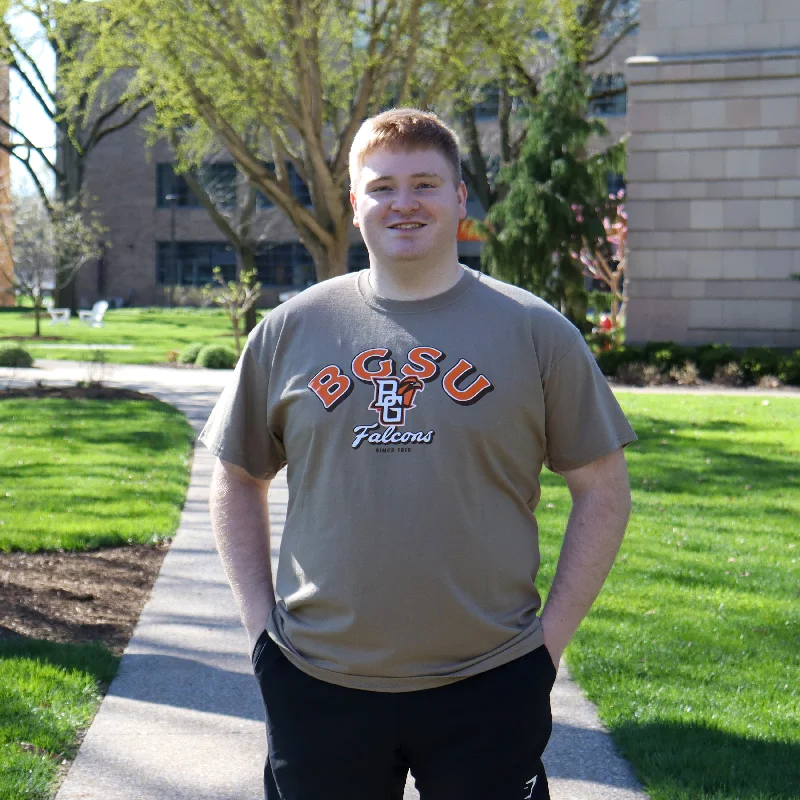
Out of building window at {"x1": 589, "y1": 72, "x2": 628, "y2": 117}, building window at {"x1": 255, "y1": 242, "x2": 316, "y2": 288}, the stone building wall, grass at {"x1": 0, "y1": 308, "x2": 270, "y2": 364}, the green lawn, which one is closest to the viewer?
the green lawn

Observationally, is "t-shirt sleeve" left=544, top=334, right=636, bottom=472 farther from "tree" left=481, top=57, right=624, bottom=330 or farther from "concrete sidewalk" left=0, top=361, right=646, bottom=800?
"tree" left=481, top=57, right=624, bottom=330

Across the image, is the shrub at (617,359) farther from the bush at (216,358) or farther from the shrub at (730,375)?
the bush at (216,358)

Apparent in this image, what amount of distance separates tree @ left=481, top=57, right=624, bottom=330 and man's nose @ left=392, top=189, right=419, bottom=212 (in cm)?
1949

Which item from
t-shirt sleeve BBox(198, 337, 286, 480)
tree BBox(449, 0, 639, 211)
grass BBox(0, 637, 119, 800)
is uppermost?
tree BBox(449, 0, 639, 211)

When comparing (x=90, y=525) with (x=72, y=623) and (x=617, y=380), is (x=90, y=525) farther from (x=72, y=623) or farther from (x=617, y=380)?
(x=617, y=380)

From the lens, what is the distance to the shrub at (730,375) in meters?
18.7

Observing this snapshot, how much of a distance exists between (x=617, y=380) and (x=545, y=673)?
17381mm

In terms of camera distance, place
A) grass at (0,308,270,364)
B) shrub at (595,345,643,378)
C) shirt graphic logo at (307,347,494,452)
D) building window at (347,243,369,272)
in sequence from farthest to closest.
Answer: building window at (347,243,369,272)
grass at (0,308,270,364)
shrub at (595,345,643,378)
shirt graphic logo at (307,347,494,452)

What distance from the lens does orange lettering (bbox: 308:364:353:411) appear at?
2268 mm

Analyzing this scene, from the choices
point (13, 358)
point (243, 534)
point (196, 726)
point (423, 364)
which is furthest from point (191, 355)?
point (423, 364)

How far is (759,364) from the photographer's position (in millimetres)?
18672

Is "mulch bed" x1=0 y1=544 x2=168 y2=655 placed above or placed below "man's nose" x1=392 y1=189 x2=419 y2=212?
below

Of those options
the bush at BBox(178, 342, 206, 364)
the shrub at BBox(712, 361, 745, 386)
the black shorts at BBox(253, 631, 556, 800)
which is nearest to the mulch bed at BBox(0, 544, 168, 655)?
the black shorts at BBox(253, 631, 556, 800)

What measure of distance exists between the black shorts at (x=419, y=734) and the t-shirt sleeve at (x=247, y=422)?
471 mm
